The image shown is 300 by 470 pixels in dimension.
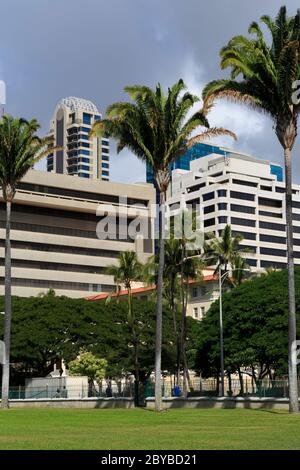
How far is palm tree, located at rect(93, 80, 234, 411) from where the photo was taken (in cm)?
4309

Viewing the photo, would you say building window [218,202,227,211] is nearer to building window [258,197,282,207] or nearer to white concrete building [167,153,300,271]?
white concrete building [167,153,300,271]

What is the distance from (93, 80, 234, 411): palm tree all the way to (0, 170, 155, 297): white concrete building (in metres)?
84.5

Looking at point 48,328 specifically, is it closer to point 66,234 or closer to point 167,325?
point 167,325

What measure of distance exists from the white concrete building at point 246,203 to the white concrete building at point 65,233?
3104cm

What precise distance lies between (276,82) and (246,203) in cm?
13912

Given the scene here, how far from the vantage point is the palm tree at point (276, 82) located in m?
36.7

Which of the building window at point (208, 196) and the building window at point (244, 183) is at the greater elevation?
the building window at point (244, 183)

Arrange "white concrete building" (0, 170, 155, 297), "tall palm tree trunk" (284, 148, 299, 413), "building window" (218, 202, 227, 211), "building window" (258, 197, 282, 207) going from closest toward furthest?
1. "tall palm tree trunk" (284, 148, 299, 413)
2. "white concrete building" (0, 170, 155, 297)
3. "building window" (218, 202, 227, 211)
4. "building window" (258, 197, 282, 207)

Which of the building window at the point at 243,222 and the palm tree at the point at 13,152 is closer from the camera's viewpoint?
the palm tree at the point at 13,152

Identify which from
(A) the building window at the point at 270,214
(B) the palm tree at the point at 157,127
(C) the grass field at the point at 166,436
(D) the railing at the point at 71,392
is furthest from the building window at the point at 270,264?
(C) the grass field at the point at 166,436

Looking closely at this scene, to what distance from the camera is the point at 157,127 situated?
142ft

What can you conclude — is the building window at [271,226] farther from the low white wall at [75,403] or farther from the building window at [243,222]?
the low white wall at [75,403]

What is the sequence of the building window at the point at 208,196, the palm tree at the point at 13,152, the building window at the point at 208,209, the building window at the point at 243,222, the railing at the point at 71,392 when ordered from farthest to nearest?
1. the building window at the point at 208,196
2. the building window at the point at 208,209
3. the building window at the point at 243,222
4. the railing at the point at 71,392
5. the palm tree at the point at 13,152

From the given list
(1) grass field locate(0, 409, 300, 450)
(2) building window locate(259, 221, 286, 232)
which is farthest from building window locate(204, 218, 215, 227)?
(1) grass field locate(0, 409, 300, 450)
